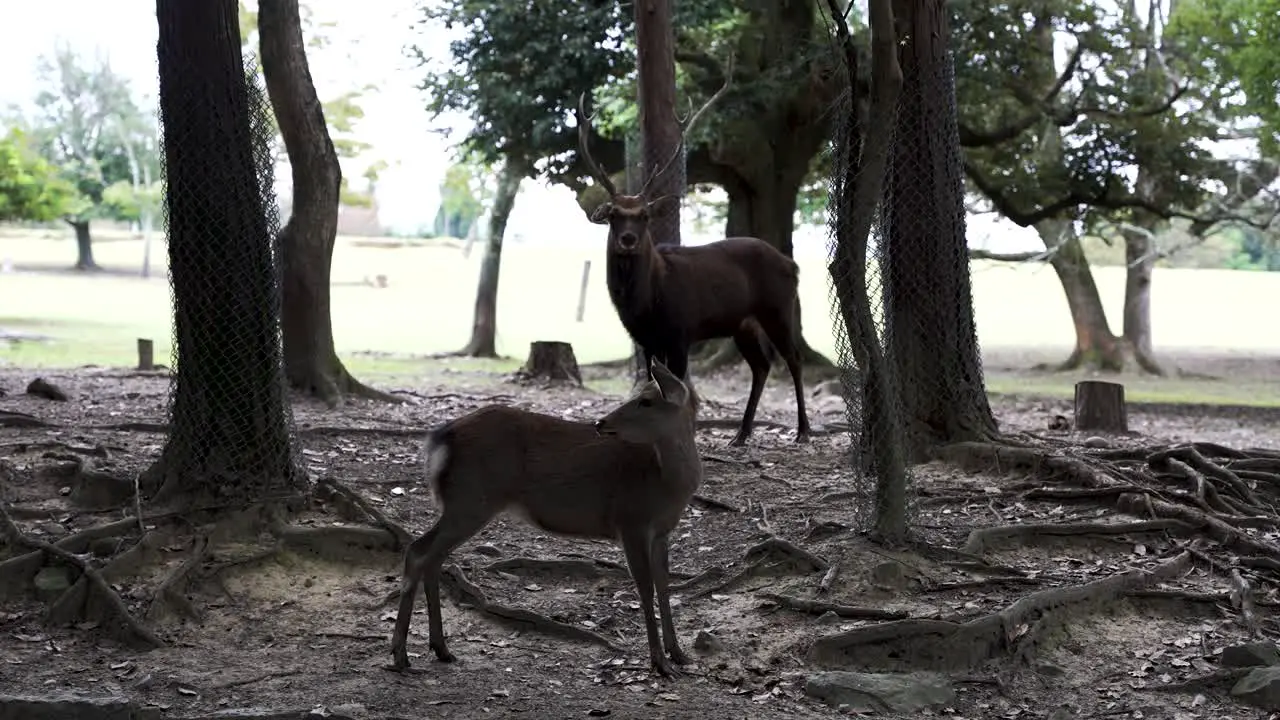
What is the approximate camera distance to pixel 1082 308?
26.7 meters

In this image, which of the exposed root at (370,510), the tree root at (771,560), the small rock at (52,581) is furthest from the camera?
the exposed root at (370,510)

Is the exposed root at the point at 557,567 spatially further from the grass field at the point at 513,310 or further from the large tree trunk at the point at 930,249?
the grass field at the point at 513,310

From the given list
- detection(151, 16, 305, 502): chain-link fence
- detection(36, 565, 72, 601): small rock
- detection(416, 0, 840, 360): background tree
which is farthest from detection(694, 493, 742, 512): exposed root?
detection(416, 0, 840, 360): background tree

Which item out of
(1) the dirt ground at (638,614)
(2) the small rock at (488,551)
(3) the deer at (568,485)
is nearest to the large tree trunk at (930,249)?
(1) the dirt ground at (638,614)

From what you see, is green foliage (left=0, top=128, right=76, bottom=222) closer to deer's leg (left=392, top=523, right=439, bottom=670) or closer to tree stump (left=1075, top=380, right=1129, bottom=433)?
tree stump (left=1075, top=380, right=1129, bottom=433)

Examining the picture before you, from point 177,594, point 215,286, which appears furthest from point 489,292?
point 177,594

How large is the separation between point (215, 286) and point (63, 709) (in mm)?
2495

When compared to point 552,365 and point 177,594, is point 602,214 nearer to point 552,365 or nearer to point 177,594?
point 177,594

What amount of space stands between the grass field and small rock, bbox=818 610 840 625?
13.7m

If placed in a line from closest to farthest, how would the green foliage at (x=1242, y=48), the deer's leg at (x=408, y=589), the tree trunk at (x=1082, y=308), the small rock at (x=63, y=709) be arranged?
1. the small rock at (x=63, y=709)
2. the deer's leg at (x=408, y=589)
3. the green foliage at (x=1242, y=48)
4. the tree trunk at (x=1082, y=308)

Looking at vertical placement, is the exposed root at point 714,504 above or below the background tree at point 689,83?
below

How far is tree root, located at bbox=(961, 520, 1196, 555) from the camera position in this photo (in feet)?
21.4

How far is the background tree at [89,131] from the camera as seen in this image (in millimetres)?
50562

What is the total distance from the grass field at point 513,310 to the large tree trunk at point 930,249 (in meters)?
10.7
